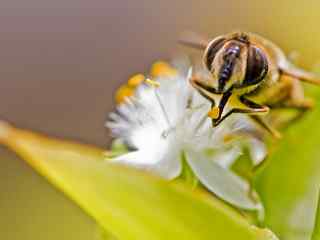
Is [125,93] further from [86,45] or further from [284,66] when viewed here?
[86,45]

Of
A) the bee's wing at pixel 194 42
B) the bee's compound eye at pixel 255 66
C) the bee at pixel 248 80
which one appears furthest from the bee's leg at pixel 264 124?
the bee's wing at pixel 194 42

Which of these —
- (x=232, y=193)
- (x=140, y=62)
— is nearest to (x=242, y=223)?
(x=232, y=193)

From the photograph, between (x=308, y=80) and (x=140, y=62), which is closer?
(x=308, y=80)

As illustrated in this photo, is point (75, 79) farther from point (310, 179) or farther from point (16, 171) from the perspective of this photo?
point (310, 179)

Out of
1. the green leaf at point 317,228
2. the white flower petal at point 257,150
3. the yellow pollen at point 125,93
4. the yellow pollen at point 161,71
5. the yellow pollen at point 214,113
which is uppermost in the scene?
the yellow pollen at point 214,113

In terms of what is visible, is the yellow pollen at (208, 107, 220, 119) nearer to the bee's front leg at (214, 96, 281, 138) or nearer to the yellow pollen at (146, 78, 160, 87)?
the bee's front leg at (214, 96, 281, 138)

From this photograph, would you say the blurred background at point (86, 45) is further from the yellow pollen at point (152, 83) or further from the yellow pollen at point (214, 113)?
the yellow pollen at point (214, 113)

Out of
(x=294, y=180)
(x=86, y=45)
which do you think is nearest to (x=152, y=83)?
(x=294, y=180)
